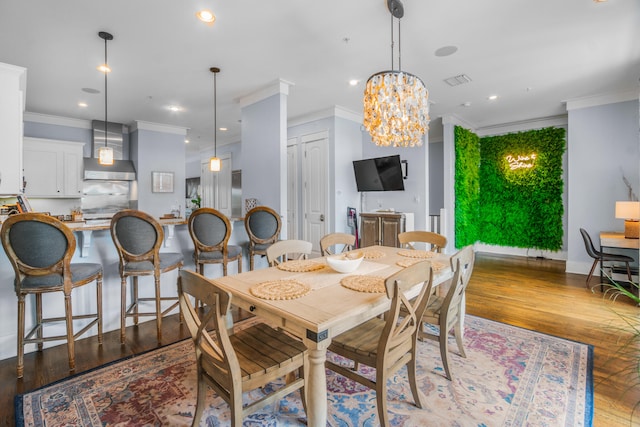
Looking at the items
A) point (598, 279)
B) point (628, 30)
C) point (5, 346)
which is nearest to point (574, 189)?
point (598, 279)

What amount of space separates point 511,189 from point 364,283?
246 inches

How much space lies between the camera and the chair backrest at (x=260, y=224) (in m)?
3.41

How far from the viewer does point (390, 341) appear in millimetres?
1542

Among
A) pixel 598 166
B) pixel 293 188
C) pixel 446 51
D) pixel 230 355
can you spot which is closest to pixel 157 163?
pixel 293 188

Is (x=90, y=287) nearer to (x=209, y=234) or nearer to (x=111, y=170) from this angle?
(x=209, y=234)

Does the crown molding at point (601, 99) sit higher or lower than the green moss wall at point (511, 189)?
higher

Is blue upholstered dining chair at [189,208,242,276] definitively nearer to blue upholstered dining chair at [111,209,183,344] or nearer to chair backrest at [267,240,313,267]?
blue upholstered dining chair at [111,209,183,344]

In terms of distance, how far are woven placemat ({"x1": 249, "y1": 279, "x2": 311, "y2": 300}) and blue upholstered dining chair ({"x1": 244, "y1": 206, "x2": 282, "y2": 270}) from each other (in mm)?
1601

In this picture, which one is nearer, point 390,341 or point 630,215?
point 390,341

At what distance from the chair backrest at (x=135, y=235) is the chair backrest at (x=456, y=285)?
232 cm

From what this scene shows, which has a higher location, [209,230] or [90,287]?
[209,230]

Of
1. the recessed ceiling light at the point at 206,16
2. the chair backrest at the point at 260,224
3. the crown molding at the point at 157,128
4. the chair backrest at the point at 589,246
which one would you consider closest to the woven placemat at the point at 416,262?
the chair backrest at the point at 260,224

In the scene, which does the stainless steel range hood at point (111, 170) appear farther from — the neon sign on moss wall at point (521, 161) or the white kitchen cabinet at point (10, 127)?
the neon sign on moss wall at point (521, 161)

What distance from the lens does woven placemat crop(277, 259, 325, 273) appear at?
2158mm
